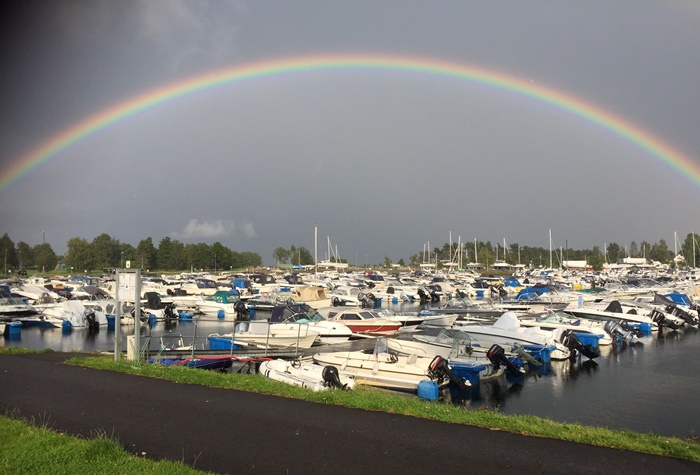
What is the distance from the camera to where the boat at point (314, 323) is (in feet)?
115

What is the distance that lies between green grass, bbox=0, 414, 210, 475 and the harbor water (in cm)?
1489

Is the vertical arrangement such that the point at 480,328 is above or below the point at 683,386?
above

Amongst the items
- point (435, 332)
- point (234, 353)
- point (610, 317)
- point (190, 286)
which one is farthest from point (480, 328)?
point (190, 286)

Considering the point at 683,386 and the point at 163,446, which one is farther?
the point at 683,386

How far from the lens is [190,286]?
7838 cm

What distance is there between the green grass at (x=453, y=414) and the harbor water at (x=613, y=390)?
824 centimetres

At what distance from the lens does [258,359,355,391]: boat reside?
733 inches

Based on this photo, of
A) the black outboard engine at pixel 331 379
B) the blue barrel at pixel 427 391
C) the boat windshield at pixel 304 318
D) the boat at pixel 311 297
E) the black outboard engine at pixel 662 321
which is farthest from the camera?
the boat at pixel 311 297

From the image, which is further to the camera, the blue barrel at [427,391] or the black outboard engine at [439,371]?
the black outboard engine at [439,371]

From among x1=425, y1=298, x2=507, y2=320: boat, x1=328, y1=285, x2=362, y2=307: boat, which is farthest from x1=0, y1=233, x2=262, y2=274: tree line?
x1=425, y1=298, x2=507, y2=320: boat

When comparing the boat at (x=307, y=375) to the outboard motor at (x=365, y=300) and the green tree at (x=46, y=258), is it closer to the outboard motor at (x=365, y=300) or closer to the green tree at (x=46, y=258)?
the outboard motor at (x=365, y=300)

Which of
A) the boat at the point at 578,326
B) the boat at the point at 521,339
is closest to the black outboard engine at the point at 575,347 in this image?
the boat at the point at 521,339

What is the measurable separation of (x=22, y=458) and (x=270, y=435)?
3.79m

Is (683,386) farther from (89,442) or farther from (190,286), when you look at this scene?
(190,286)
